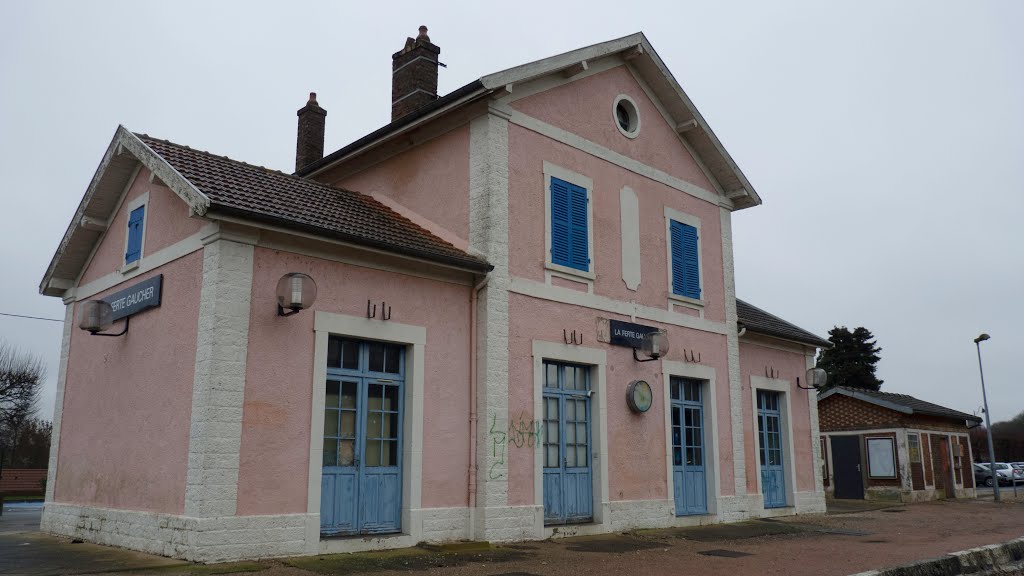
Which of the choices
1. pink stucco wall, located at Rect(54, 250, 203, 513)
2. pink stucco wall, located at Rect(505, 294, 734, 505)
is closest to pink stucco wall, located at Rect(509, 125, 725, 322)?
pink stucco wall, located at Rect(505, 294, 734, 505)

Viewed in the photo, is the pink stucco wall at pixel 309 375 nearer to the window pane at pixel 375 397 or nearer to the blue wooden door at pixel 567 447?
the window pane at pixel 375 397

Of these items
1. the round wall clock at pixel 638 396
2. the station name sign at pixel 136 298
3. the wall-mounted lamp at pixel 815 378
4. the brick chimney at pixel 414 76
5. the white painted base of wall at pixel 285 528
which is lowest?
the white painted base of wall at pixel 285 528

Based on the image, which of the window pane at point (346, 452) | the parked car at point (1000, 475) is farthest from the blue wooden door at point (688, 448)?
the parked car at point (1000, 475)

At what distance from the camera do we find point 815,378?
54.1ft

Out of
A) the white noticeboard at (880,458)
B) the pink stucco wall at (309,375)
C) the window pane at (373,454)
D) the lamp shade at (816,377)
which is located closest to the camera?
the pink stucco wall at (309,375)

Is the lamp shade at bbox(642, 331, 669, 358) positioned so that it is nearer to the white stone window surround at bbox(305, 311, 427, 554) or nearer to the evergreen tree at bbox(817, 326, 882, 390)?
the white stone window surround at bbox(305, 311, 427, 554)

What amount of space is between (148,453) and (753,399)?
34.9 ft

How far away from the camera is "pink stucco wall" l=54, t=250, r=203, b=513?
8.50 meters

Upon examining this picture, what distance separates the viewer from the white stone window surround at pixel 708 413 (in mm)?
13078

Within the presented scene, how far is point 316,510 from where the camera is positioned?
869 cm

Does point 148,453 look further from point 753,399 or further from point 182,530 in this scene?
point 753,399

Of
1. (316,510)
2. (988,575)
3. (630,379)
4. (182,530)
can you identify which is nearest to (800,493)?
(630,379)

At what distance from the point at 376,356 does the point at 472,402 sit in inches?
57.7

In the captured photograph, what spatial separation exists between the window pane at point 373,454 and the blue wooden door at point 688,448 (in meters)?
5.40
